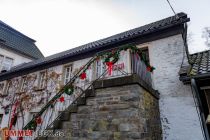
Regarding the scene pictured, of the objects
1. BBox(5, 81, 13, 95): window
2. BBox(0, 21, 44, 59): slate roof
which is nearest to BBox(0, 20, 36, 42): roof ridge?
BBox(0, 21, 44, 59): slate roof

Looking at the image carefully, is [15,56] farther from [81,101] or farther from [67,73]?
[81,101]

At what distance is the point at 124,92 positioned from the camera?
4.23 metres

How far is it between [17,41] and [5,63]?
132 inches

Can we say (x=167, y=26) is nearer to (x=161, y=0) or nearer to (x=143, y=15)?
(x=143, y=15)

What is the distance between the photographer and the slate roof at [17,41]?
51.7 ft

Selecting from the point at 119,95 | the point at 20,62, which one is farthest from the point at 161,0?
the point at 20,62

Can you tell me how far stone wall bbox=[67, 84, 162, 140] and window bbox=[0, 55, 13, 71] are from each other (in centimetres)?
1321

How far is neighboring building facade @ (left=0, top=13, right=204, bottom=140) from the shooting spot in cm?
412

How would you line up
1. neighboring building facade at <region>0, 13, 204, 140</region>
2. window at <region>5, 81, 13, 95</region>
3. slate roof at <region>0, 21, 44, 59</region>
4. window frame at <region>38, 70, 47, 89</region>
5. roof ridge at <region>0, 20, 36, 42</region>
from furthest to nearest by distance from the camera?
1. roof ridge at <region>0, 20, 36, 42</region>
2. slate roof at <region>0, 21, 44, 59</region>
3. window at <region>5, 81, 13, 95</region>
4. window frame at <region>38, 70, 47, 89</region>
5. neighboring building facade at <region>0, 13, 204, 140</region>

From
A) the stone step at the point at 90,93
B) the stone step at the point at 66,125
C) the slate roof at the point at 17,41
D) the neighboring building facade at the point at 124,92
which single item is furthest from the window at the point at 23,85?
the stone step at the point at 90,93

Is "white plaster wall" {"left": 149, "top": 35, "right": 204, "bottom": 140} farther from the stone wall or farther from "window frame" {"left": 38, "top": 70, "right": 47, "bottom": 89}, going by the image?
"window frame" {"left": 38, "top": 70, "right": 47, "bottom": 89}

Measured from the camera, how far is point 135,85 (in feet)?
13.6

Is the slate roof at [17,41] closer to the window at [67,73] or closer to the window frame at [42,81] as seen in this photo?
the window frame at [42,81]

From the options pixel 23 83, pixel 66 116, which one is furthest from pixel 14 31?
pixel 66 116
